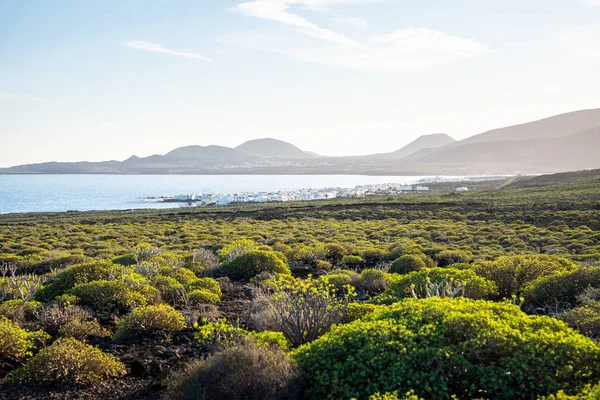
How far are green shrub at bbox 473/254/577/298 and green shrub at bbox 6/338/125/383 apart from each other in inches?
266

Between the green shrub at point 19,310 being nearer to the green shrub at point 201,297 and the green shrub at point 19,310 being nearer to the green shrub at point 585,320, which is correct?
the green shrub at point 201,297

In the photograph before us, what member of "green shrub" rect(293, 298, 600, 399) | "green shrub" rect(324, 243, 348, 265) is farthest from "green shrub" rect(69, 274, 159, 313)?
"green shrub" rect(324, 243, 348, 265)

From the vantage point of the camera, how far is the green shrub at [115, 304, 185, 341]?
21.4ft

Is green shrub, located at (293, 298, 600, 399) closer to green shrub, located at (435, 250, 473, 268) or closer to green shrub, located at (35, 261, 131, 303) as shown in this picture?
green shrub, located at (35, 261, 131, 303)

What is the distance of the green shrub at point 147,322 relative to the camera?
6.52 m

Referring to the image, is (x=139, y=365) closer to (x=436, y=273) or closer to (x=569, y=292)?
(x=436, y=273)

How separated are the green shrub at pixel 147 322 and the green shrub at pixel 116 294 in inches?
46.3

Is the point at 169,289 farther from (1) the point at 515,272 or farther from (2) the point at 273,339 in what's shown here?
(1) the point at 515,272

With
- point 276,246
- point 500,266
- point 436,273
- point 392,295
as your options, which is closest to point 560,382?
point 392,295

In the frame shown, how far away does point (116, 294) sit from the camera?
26.1 ft

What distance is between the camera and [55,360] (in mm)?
5086

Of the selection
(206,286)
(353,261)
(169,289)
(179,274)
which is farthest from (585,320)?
(353,261)

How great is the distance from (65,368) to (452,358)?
4.16 m

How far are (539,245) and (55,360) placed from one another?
56.8ft
